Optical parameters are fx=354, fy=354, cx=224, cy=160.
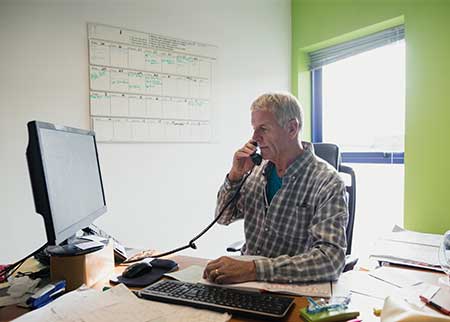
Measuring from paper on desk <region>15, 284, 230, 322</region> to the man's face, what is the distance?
2.51 ft

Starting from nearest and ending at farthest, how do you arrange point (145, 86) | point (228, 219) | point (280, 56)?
point (228, 219) < point (145, 86) < point (280, 56)

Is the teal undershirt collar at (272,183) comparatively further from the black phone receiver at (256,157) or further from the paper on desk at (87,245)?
the paper on desk at (87,245)

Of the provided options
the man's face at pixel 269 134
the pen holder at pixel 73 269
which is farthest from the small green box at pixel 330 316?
the man's face at pixel 269 134

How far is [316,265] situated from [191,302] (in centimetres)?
40

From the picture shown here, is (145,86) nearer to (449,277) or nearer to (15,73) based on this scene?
(15,73)

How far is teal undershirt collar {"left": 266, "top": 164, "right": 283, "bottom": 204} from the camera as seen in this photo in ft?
4.95

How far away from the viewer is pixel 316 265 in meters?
1.06

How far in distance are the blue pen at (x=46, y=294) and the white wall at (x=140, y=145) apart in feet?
3.63

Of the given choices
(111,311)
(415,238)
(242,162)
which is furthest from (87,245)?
(415,238)

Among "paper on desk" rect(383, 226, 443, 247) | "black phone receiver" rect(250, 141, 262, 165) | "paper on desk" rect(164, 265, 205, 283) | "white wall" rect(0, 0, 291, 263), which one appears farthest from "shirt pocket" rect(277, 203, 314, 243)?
"white wall" rect(0, 0, 291, 263)

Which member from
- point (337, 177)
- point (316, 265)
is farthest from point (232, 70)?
point (316, 265)

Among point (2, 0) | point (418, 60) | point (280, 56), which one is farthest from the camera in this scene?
point (280, 56)

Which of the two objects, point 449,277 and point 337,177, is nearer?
point 449,277

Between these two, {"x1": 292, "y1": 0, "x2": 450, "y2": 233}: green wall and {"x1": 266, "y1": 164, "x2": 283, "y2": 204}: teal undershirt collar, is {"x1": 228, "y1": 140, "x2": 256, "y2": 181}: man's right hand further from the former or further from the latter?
{"x1": 292, "y1": 0, "x2": 450, "y2": 233}: green wall
